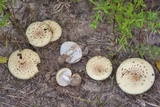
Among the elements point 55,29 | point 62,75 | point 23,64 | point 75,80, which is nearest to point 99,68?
point 75,80

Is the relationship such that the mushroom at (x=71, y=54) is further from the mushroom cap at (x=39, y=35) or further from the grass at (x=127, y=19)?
the grass at (x=127, y=19)

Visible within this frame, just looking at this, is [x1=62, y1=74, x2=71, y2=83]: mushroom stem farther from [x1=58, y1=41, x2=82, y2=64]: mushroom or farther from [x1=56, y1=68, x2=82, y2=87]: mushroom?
[x1=58, y1=41, x2=82, y2=64]: mushroom

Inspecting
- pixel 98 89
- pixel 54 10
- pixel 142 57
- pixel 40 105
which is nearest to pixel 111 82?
pixel 98 89

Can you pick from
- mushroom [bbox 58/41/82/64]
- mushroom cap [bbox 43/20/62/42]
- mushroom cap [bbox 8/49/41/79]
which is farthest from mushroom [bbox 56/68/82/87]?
mushroom cap [bbox 43/20/62/42]

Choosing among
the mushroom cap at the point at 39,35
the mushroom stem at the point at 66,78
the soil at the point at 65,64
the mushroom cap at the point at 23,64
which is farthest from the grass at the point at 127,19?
the mushroom cap at the point at 23,64

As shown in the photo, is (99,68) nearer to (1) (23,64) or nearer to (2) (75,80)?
(2) (75,80)

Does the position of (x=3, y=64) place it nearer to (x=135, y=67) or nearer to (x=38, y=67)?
(x=38, y=67)
